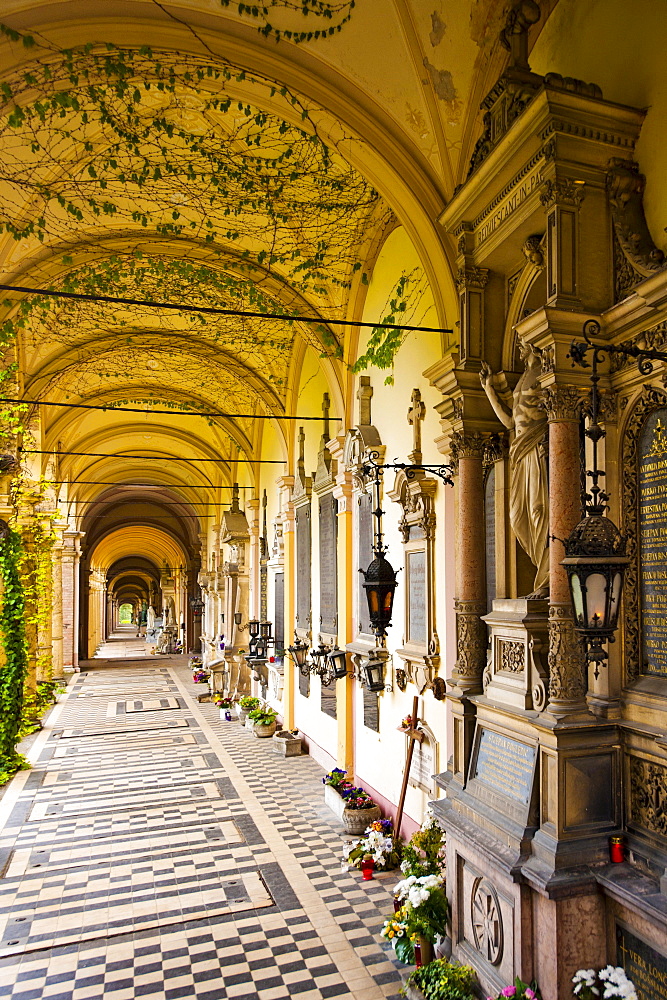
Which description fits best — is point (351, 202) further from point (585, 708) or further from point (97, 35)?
point (585, 708)

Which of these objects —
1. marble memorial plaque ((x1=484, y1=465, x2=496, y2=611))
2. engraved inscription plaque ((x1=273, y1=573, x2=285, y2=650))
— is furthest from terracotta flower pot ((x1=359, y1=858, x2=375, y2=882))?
engraved inscription plaque ((x1=273, y1=573, x2=285, y2=650))

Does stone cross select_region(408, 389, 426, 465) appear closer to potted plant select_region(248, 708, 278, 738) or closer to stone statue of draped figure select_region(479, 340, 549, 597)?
stone statue of draped figure select_region(479, 340, 549, 597)

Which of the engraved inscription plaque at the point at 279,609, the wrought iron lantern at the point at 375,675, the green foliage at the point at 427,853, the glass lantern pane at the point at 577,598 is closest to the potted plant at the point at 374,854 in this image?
the green foliage at the point at 427,853

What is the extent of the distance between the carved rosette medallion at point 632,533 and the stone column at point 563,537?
270mm

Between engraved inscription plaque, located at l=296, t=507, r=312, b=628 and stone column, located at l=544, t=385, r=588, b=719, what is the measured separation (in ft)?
26.4

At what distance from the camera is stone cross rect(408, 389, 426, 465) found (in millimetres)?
7016

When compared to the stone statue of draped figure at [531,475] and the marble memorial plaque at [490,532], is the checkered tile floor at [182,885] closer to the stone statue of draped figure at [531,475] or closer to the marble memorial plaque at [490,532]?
the marble memorial plaque at [490,532]

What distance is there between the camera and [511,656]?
478cm

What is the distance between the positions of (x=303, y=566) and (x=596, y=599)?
9121 millimetres

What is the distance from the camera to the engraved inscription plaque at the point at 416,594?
686 centimetres

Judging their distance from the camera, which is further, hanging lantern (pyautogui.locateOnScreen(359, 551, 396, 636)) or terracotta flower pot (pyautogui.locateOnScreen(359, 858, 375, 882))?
terracotta flower pot (pyautogui.locateOnScreen(359, 858, 375, 882))

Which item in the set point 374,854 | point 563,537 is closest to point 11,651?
point 374,854

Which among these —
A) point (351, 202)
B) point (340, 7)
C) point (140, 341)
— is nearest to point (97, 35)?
point (340, 7)

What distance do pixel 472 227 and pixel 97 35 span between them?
3325mm
